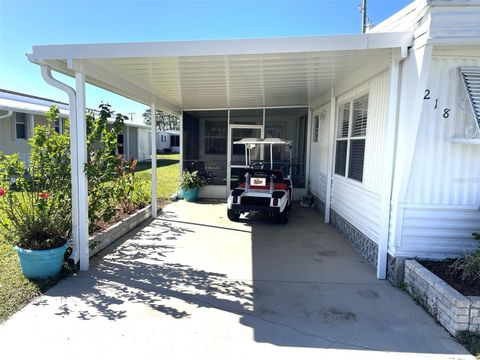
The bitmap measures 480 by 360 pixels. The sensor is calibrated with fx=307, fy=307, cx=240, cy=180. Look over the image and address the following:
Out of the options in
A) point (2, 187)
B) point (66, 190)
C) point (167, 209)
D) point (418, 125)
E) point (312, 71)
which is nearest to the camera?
point (418, 125)

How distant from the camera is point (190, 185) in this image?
8.91m

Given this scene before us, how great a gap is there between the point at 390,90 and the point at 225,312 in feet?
10.4

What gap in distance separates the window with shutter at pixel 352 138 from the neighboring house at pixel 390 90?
33mm

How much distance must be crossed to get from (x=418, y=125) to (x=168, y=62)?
10.5ft

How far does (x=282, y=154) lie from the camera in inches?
370

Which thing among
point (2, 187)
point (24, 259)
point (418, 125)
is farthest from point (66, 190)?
point (418, 125)

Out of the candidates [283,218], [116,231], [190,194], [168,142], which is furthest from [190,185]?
[168,142]

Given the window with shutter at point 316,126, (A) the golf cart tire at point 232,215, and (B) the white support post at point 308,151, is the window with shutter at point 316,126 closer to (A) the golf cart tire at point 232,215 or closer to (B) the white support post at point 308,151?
(B) the white support post at point 308,151

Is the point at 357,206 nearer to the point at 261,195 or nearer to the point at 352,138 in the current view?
the point at 352,138

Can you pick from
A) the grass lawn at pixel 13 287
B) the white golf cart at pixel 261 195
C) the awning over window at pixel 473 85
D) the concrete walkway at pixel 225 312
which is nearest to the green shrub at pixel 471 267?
the concrete walkway at pixel 225 312

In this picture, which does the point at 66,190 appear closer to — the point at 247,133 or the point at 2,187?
the point at 2,187

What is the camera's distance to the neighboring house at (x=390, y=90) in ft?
11.0

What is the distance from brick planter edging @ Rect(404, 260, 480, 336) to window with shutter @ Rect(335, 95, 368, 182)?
2.13m

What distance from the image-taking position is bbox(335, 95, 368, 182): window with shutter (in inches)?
205
